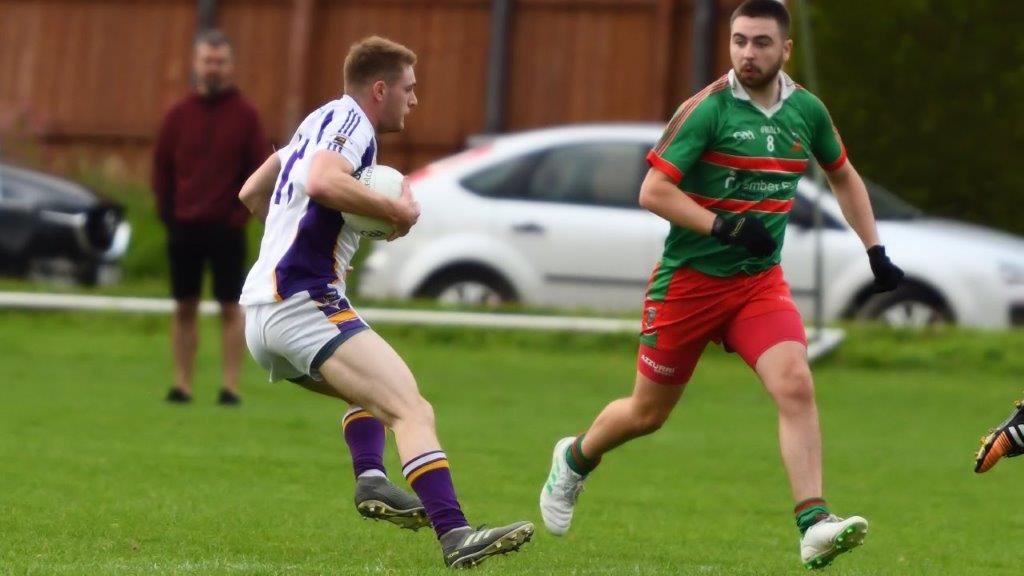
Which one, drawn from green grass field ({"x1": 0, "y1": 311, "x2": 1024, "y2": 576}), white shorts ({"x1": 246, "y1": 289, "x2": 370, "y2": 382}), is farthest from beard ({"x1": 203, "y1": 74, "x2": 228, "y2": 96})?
white shorts ({"x1": 246, "y1": 289, "x2": 370, "y2": 382})

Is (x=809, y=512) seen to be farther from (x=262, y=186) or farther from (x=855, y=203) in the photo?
(x=262, y=186)

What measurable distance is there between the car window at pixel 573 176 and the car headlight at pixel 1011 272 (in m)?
2.84

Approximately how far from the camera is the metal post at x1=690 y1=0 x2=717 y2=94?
24.4 metres

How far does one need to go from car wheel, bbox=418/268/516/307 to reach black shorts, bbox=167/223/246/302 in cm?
425

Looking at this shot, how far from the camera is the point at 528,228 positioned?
51.2ft

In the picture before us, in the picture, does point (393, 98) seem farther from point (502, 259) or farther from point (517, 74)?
point (517, 74)

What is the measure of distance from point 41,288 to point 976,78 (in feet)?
29.2

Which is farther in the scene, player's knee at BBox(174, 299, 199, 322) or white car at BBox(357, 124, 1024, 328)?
white car at BBox(357, 124, 1024, 328)

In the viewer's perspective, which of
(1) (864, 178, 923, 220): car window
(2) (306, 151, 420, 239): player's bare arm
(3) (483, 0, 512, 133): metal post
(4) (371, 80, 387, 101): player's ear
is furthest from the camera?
(3) (483, 0, 512, 133): metal post

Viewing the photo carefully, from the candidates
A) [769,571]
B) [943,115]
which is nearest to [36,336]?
[943,115]

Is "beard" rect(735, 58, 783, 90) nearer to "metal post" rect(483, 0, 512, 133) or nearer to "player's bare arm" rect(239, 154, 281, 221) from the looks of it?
"player's bare arm" rect(239, 154, 281, 221)

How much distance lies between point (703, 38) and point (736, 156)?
1765 centimetres

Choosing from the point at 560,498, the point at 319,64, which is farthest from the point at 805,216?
the point at 319,64

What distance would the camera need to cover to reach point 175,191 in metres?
11.9
